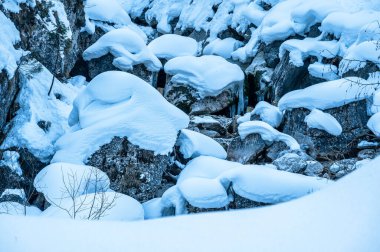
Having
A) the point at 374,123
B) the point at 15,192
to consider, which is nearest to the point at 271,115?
the point at 374,123

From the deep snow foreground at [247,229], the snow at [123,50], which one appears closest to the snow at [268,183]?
the deep snow foreground at [247,229]

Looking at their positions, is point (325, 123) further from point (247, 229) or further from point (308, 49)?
point (247, 229)

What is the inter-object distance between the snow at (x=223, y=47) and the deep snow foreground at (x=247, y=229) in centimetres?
2008

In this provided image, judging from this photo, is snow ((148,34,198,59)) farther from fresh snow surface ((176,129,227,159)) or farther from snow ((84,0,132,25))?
fresh snow surface ((176,129,227,159))

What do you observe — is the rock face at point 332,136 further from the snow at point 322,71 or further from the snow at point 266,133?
the snow at point 322,71

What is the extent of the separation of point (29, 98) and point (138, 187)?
12.4 feet

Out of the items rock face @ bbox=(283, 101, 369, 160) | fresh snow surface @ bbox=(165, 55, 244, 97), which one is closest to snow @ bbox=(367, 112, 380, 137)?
rock face @ bbox=(283, 101, 369, 160)

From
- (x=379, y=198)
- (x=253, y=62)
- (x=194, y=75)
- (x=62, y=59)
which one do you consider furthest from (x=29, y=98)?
(x=379, y=198)

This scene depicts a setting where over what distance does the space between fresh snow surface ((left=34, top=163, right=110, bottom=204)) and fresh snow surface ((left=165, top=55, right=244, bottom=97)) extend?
8.22m

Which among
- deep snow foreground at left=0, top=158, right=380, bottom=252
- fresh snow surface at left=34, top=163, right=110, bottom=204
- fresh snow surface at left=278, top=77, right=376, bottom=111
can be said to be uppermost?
deep snow foreground at left=0, top=158, right=380, bottom=252

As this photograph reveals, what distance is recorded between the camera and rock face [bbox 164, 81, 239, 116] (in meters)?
17.6

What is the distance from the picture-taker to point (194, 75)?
700 inches

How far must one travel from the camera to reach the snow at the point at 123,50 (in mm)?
17328

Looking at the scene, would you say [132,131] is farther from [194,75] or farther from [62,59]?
[194,75]
